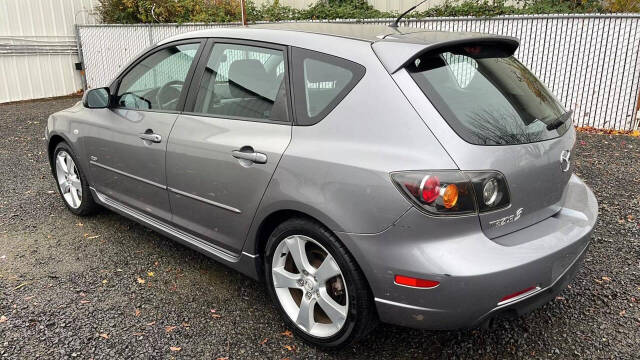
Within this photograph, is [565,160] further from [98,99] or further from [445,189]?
[98,99]

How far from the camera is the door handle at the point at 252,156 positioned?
2686mm

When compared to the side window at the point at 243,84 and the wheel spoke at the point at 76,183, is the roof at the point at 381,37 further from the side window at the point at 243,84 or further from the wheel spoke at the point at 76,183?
the wheel spoke at the point at 76,183

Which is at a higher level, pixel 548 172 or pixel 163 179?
pixel 548 172

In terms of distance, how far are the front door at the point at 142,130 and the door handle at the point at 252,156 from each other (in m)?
0.75

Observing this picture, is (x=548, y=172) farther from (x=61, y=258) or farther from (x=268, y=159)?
(x=61, y=258)

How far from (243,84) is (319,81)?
610 mm

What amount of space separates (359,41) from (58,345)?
2309 mm

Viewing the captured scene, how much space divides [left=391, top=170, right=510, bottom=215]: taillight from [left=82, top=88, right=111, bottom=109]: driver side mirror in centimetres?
263

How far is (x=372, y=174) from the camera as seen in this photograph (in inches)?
88.4

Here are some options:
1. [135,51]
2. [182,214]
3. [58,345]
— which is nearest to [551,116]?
[182,214]

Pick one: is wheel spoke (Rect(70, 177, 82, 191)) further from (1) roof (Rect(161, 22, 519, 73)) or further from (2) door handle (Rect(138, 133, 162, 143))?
(1) roof (Rect(161, 22, 519, 73))

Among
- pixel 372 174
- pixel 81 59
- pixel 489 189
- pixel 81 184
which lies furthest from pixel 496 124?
pixel 81 59

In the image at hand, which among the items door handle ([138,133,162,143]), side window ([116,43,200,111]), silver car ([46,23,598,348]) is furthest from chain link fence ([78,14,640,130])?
door handle ([138,133,162,143])

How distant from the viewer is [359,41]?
102 inches
